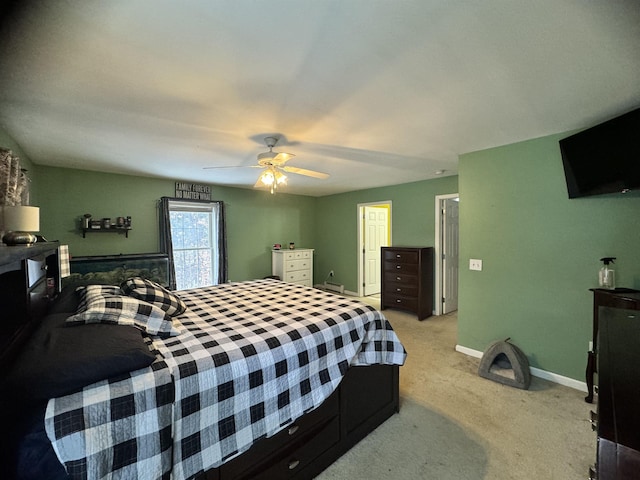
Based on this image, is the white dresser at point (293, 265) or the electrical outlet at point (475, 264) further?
the white dresser at point (293, 265)

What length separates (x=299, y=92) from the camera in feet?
5.62

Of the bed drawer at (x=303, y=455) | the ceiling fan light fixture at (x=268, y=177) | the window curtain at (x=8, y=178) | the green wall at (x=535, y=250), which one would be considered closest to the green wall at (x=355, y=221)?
the green wall at (x=535, y=250)

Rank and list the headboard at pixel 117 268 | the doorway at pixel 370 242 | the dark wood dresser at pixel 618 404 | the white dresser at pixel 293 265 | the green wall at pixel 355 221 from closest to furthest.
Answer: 1. the dark wood dresser at pixel 618 404
2. the headboard at pixel 117 268
3. the green wall at pixel 355 221
4. the white dresser at pixel 293 265
5. the doorway at pixel 370 242

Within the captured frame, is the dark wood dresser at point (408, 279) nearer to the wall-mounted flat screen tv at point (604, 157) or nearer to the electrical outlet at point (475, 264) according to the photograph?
the electrical outlet at point (475, 264)

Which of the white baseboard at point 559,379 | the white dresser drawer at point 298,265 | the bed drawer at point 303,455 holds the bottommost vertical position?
the white baseboard at point 559,379

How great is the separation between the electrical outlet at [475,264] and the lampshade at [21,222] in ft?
12.2

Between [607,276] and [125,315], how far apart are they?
11.6 ft

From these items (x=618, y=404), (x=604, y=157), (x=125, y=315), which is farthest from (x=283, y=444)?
(x=604, y=157)

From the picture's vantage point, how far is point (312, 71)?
149cm

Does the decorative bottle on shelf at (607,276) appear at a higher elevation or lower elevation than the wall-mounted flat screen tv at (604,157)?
lower

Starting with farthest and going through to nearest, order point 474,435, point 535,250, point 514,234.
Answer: point 514,234 → point 535,250 → point 474,435

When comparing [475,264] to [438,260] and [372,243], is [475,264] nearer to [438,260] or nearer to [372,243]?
[438,260]

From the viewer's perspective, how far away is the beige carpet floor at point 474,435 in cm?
161

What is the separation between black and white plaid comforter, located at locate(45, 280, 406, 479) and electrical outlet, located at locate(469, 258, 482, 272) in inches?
65.6
